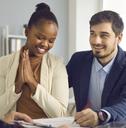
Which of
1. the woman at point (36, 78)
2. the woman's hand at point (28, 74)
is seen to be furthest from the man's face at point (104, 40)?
the woman's hand at point (28, 74)

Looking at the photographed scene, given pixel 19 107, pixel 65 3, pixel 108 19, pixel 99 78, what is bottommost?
pixel 19 107

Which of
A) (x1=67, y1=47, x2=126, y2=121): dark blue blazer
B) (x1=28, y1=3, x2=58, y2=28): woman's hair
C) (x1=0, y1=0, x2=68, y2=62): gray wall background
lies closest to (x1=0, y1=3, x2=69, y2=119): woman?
(x1=28, y1=3, x2=58, y2=28): woman's hair

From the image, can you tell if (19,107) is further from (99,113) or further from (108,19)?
(108,19)

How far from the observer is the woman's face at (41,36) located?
1.49 meters

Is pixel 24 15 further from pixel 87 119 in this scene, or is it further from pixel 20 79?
pixel 87 119

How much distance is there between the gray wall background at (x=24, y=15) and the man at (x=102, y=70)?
1351 mm

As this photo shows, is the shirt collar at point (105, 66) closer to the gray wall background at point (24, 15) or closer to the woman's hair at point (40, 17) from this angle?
the woman's hair at point (40, 17)

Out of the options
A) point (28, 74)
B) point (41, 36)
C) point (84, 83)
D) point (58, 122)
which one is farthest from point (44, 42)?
point (58, 122)

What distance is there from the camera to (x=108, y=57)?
1596mm

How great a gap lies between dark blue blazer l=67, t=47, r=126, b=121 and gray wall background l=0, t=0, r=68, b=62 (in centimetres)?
130

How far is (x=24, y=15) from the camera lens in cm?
290

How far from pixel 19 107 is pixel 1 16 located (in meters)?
1.53

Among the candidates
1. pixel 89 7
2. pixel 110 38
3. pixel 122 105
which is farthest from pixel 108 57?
pixel 89 7

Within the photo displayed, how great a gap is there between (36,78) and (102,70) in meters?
0.33
